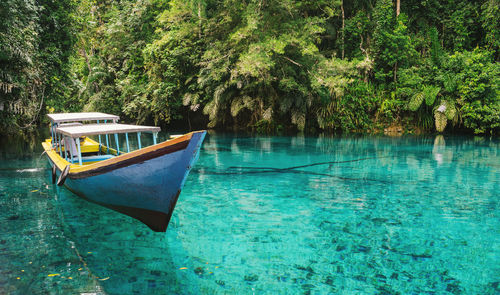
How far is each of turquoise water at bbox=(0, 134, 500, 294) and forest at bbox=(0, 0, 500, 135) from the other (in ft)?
27.7

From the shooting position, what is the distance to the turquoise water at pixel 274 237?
335 centimetres

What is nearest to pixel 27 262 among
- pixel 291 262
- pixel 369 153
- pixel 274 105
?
pixel 291 262

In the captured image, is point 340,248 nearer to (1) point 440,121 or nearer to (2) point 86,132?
(2) point 86,132

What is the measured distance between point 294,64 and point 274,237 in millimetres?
13725

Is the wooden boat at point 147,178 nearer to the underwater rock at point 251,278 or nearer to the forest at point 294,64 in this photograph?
the underwater rock at point 251,278

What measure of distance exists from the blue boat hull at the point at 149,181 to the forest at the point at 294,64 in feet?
32.7

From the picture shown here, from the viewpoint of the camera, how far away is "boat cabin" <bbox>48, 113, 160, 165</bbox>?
5.21 metres

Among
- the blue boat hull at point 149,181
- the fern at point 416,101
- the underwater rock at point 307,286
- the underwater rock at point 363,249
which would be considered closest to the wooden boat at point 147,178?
the blue boat hull at point 149,181

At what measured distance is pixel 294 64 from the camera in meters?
17.0

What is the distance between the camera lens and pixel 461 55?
15.8 metres

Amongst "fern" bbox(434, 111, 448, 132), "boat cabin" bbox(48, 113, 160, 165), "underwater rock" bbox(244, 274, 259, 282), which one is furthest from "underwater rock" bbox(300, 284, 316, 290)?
"fern" bbox(434, 111, 448, 132)

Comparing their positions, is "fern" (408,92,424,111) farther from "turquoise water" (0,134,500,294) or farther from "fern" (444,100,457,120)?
"turquoise water" (0,134,500,294)

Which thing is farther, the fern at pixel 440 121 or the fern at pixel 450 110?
the fern at pixel 440 121

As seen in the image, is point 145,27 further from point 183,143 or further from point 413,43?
point 183,143
